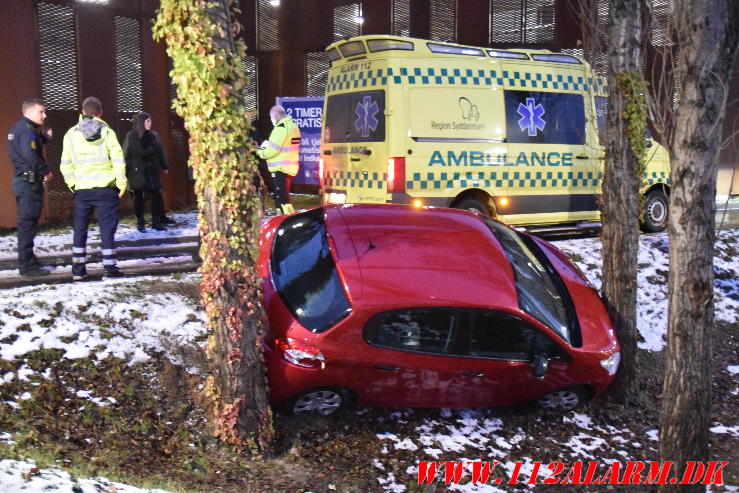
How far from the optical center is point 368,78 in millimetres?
9016

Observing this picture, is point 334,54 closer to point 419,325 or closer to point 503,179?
point 503,179

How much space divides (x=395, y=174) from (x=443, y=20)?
782 cm

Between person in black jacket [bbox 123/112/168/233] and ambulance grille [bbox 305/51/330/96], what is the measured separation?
5160 mm

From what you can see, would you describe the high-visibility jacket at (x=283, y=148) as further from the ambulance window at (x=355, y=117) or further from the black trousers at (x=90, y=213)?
the black trousers at (x=90, y=213)

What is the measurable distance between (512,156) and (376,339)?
5.09 m

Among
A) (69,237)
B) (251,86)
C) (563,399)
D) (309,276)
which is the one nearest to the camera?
(309,276)

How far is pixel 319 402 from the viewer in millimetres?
5406

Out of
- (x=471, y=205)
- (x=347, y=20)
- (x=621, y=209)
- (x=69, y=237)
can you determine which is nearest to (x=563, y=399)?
(x=621, y=209)

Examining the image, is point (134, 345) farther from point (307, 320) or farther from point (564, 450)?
point (564, 450)

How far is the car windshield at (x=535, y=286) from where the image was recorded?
556cm

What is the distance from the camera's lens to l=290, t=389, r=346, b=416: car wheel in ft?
17.4

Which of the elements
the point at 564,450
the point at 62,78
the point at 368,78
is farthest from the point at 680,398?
the point at 62,78

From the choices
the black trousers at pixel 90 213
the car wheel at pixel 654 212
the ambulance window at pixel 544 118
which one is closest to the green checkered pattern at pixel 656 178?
the car wheel at pixel 654 212

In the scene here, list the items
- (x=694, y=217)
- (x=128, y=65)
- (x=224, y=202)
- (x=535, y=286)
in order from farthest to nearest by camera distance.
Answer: (x=128, y=65) → (x=535, y=286) → (x=224, y=202) → (x=694, y=217)
